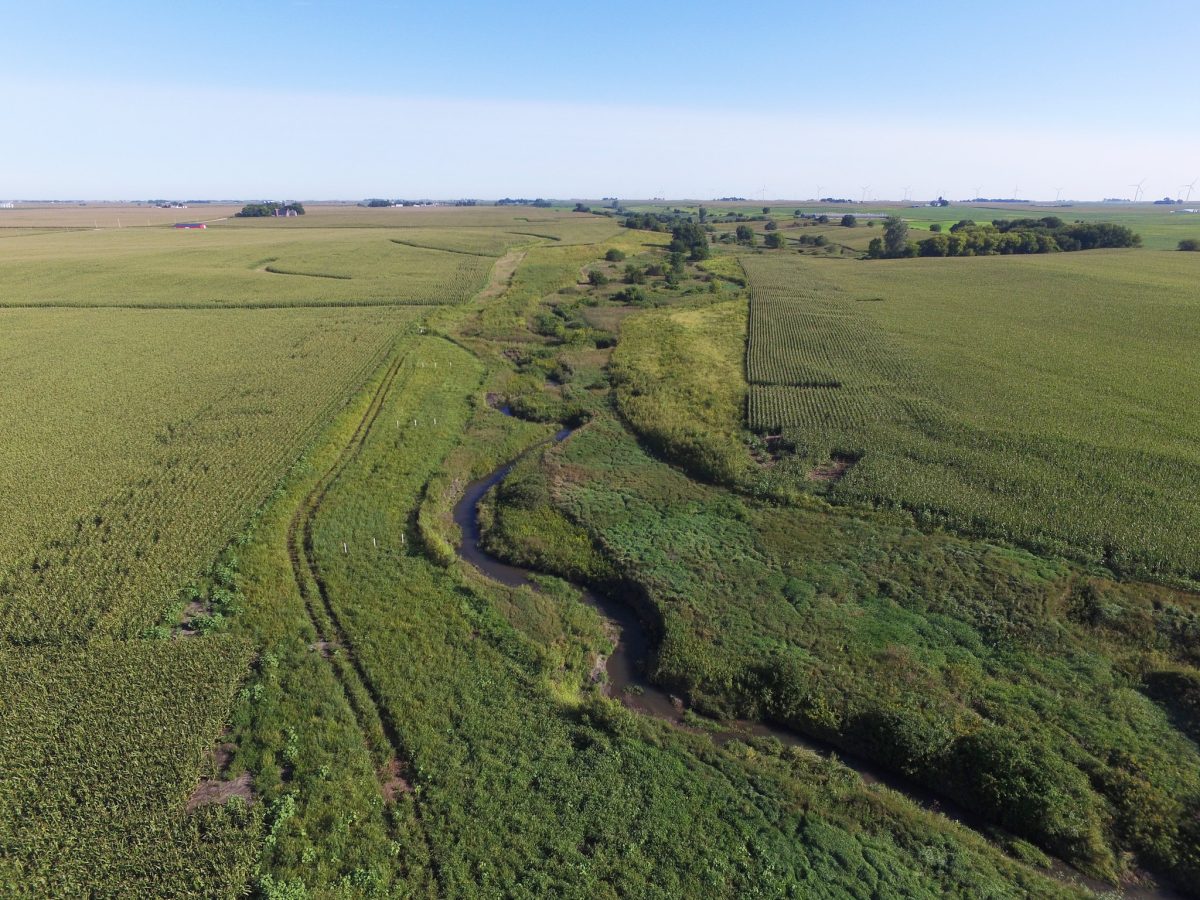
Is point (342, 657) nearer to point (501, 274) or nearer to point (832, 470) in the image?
point (832, 470)

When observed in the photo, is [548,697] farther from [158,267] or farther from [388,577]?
[158,267]

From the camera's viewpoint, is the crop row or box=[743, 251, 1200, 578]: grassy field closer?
the crop row

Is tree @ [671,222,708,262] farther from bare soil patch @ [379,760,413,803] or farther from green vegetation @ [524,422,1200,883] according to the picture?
bare soil patch @ [379,760,413,803]

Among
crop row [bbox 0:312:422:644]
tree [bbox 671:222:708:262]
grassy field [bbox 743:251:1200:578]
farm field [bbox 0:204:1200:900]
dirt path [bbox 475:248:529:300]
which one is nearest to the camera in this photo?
farm field [bbox 0:204:1200:900]

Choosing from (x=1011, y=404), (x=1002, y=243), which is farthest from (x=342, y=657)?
(x=1002, y=243)

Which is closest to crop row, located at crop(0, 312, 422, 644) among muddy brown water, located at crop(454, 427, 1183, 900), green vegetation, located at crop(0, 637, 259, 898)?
green vegetation, located at crop(0, 637, 259, 898)

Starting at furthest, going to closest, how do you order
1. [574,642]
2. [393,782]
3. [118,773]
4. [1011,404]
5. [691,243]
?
[691,243] → [1011,404] → [574,642] → [393,782] → [118,773]

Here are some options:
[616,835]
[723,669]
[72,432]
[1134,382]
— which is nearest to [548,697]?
[616,835]
